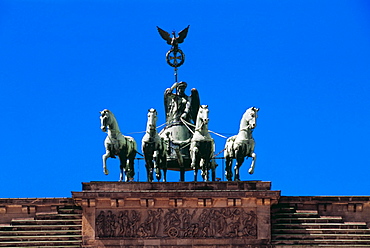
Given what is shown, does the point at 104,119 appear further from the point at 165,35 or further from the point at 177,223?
the point at 165,35

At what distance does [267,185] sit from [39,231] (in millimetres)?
8973

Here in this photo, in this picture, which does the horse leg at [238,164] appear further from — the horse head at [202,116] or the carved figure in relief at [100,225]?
the carved figure in relief at [100,225]

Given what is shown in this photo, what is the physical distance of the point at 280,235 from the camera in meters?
60.7

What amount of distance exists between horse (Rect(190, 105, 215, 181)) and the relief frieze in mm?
2075

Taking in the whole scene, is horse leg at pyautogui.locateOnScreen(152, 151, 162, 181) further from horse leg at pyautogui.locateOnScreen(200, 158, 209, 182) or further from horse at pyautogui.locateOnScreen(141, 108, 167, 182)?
horse leg at pyautogui.locateOnScreen(200, 158, 209, 182)

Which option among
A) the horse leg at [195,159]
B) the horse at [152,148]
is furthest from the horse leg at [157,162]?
the horse leg at [195,159]

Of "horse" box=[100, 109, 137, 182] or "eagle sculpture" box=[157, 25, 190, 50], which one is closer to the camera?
"horse" box=[100, 109, 137, 182]

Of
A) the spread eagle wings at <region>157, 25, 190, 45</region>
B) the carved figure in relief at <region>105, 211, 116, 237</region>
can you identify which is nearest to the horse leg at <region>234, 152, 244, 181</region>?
the carved figure in relief at <region>105, 211, 116, 237</region>

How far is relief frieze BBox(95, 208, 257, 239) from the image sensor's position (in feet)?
199

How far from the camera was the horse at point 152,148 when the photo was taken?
61.8 m

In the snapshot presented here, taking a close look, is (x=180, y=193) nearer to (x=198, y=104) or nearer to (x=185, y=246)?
(x=185, y=246)

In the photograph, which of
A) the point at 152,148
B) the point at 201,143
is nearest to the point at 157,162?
the point at 152,148

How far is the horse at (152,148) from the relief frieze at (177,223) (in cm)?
247

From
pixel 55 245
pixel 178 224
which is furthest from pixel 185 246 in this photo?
pixel 55 245
